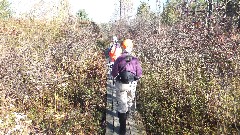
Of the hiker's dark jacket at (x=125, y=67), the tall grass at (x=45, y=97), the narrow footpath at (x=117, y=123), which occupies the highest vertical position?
the hiker's dark jacket at (x=125, y=67)

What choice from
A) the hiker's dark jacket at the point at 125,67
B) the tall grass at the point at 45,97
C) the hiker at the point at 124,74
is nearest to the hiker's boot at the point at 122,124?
the hiker at the point at 124,74

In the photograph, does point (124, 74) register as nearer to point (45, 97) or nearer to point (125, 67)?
point (125, 67)

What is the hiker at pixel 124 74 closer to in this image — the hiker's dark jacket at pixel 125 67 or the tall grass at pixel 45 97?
the hiker's dark jacket at pixel 125 67

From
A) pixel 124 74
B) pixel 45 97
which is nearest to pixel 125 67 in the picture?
pixel 124 74

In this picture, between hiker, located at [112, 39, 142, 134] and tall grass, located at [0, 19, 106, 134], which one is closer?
hiker, located at [112, 39, 142, 134]

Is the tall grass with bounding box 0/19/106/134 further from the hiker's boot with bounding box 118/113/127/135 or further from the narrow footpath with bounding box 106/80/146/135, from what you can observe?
the hiker's boot with bounding box 118/113/127/135

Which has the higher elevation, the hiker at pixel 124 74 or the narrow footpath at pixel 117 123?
the hiker at pixel 124 74

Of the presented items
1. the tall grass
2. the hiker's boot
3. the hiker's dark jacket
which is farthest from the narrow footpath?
the hiker's dark jacket

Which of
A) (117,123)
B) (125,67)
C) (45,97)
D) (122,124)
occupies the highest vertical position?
(125,67)

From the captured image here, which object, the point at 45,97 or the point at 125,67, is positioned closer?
the point at 125,67

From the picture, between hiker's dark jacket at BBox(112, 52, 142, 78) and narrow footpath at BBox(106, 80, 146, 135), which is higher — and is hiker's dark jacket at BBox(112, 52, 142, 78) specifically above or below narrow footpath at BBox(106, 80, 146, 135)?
above

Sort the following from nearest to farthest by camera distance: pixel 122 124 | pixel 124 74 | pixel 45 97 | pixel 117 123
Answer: pixel 124 74 < pixel 122 124 < pixel 117 123 < pixel 45 97

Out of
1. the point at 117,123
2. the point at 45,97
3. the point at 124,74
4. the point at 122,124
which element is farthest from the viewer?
the point at 45,97

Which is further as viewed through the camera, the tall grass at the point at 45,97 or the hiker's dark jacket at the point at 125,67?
the tall grass at the point at 45,97
